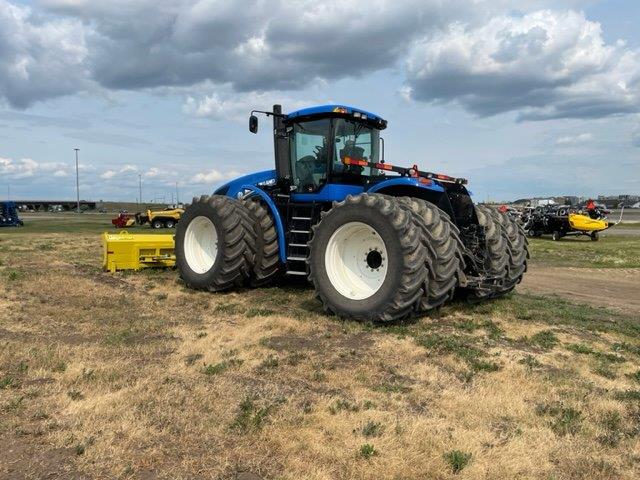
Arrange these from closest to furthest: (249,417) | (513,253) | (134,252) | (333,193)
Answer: (249,417)
(513,253)
(333,193)
(134,252)

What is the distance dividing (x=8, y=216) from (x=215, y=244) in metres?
36.0

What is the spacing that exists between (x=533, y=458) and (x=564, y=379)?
5.09 ft

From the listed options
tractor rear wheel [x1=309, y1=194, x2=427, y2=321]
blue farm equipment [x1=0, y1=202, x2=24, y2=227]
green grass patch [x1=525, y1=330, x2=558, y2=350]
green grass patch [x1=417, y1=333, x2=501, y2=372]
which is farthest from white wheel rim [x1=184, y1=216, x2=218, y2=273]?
blue farm equipment [x1=0, y1=202, x2=24, y2=227]

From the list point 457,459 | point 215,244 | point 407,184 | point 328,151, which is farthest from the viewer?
point 215,244

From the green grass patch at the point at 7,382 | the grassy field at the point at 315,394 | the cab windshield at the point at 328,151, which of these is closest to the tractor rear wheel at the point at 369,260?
the grassy field at the point at 315,394

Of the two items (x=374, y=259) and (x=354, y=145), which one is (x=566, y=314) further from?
(x=354, y=145)

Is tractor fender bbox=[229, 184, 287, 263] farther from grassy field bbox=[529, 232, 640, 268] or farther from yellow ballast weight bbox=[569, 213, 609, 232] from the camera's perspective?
yellow ballast weight bbox=[569, 213, 609, 232]

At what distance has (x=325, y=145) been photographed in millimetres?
8523

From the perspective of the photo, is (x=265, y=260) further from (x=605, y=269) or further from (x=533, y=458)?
(x=605, y=269)

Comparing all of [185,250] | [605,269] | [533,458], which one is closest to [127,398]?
[533,458]

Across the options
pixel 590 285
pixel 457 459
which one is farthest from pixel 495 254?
pixel 457 459

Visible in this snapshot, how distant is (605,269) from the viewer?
12.7 meters

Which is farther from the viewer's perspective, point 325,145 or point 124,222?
point 124,222

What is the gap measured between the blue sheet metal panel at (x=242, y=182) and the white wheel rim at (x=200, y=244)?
812mm
